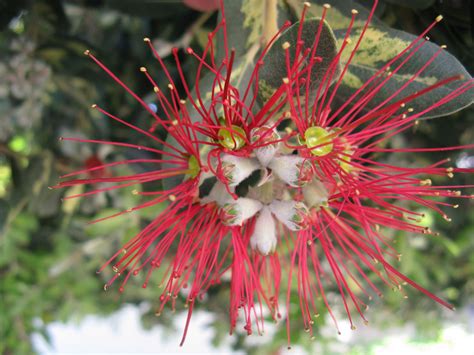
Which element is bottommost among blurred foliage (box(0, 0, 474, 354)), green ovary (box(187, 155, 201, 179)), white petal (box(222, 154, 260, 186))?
blurred foliage (box(0, 0, 474, 354))


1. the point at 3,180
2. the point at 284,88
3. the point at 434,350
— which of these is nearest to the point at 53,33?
the point at 3,180

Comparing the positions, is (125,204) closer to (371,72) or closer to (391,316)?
(371,72)

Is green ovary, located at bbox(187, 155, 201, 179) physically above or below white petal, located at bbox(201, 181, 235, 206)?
above

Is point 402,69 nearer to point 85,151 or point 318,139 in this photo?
point 318,139

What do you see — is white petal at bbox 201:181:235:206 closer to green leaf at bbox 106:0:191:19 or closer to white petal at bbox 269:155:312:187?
white petal at bbox 269:155:312:187

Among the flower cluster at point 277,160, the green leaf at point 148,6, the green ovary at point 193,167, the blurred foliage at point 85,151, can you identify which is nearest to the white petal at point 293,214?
the flower cluster at point 277,160

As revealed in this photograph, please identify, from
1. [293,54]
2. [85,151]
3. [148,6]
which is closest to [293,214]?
[293,54]

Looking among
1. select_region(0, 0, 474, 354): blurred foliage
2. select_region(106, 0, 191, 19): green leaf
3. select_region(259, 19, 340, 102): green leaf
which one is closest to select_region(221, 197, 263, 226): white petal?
select_region(259, 19, 340, 102): green leaf
